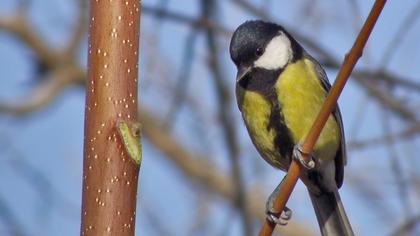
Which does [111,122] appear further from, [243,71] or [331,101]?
[243,71]

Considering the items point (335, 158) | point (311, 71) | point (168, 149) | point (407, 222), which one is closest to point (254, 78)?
point (311, 71)

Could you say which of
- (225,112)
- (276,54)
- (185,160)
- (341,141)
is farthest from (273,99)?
(185,160)

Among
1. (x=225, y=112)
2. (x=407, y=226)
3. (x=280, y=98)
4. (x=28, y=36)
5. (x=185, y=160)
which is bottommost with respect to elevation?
(x=185, y=160)

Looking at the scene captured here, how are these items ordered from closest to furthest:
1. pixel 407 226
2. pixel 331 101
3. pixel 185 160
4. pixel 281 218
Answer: pixel 331 101 → pixel 281 218 → pixel 407 226 → pixel 185 160

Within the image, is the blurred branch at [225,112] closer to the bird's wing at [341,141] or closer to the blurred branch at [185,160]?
the bird's wing at [341,141]

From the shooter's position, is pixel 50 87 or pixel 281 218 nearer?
pixel 281 218

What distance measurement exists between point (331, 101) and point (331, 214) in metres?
A: 0.89

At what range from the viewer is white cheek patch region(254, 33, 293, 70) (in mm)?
1549

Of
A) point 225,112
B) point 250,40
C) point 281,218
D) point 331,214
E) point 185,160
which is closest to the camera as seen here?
point 281,218

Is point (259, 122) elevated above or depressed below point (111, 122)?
below

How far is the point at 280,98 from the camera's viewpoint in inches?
59.4

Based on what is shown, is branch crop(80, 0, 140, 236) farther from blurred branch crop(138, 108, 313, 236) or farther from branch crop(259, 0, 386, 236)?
blurred branch crop(138, 108, 313, 236)

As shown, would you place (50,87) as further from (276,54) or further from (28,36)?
(276,54)

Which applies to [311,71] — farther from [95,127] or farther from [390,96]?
[95,127]
